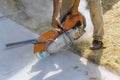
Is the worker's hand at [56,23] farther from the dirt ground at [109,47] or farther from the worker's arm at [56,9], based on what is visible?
the dirt ground at [109,47]

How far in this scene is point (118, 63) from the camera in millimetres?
3787

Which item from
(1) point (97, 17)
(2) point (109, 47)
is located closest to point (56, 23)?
(1) point (97, 17)

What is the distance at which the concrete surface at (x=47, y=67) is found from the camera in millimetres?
3665

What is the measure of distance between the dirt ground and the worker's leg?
0.17 m

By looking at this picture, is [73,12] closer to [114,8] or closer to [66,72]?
[66,72]

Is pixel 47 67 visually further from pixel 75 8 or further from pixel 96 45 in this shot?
pixel 75 8

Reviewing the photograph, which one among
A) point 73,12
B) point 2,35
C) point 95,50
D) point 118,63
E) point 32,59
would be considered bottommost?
point 118,63

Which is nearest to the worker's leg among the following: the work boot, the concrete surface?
the work boot

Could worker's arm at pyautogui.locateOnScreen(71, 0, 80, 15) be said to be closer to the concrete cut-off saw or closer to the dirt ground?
the concrete cut-off saw

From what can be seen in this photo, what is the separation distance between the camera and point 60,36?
3.82m

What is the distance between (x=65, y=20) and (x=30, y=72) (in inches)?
31.4

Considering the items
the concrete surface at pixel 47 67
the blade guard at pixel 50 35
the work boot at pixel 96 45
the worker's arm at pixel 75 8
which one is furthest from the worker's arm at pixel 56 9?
the work boot at pixel 96 45

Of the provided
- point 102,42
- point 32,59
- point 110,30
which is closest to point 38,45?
point 32,59

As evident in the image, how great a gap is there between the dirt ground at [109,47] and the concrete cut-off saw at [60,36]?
0.24 metres
